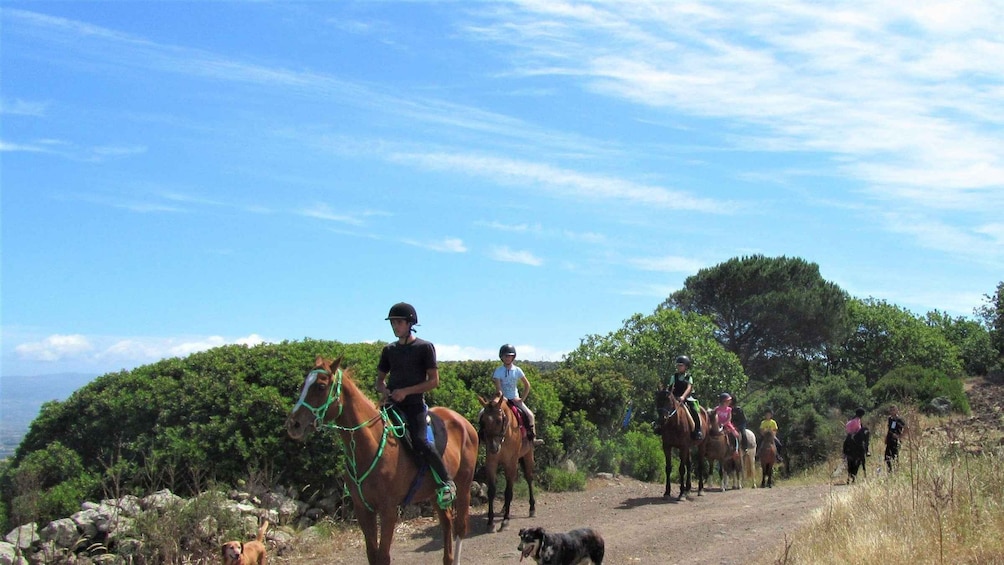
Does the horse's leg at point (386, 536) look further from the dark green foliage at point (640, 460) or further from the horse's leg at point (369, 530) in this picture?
the dark green foliage at point (640, 460)

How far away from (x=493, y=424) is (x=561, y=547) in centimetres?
406

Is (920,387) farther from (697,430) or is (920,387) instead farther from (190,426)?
(190,426)

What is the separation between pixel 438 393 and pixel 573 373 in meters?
6.96

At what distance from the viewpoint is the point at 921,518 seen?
8.49 m

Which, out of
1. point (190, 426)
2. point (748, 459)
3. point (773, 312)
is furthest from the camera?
point (773, 312)

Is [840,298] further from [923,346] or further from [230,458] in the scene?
[230,458]

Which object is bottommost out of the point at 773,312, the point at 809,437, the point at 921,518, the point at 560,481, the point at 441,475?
the point at 809,437

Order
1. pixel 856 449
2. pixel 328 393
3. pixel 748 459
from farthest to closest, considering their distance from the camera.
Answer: pixel 748 459
pixel 856 449
pixel 328 393

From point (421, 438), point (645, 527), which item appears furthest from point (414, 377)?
point (645, 527)

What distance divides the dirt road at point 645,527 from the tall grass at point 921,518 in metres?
0.69

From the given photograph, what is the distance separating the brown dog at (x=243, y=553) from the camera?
8.67 metres

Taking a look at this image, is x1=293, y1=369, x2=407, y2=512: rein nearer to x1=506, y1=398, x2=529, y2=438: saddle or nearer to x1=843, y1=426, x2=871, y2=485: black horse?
x1=506, y1=398, x2=529, y2=438: saddle

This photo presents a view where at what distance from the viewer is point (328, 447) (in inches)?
514

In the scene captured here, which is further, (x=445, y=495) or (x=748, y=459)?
(x=748, y=459)
